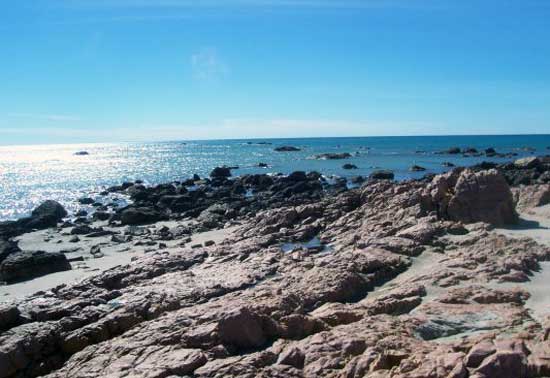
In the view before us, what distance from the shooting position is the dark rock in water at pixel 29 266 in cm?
2286

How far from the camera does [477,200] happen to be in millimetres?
22922

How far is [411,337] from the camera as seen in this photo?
10688 millimetres

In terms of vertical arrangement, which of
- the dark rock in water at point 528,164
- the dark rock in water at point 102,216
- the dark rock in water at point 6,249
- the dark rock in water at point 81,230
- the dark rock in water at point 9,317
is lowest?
the dark rock in water at point 102,216

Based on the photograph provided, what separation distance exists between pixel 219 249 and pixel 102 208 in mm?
32166

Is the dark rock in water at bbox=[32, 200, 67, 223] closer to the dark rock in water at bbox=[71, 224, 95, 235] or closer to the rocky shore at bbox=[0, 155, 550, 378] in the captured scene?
the dark rock in water at bbox=[71, 224, 95, 235]

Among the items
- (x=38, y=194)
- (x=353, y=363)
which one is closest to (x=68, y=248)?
(x=353, y=363)

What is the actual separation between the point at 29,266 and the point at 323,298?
616 inches

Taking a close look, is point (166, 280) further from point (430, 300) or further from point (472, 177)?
point (472, 177)

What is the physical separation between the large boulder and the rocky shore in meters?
0.06

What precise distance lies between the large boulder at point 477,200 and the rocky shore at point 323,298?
2.5 inches

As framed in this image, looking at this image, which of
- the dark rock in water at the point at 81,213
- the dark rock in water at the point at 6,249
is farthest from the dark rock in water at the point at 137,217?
the dark rock in water at the point at 6,249

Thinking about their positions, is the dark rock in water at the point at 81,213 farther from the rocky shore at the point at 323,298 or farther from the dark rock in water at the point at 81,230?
the rocky shore at the point at 323,298

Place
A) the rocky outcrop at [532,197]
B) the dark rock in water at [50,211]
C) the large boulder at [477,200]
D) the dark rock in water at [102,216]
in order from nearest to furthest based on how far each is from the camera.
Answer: the large boulder at [477,200] < the rocky outcrop at [532,197] < the dark rock in water at [50,211] < the dark rock in water at [102,216]

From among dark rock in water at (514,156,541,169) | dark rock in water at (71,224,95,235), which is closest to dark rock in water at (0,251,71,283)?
dark rock in water at (71,224,95,235)
